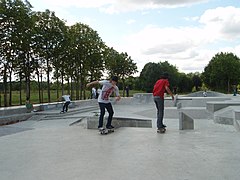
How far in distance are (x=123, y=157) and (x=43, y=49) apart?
17919mm

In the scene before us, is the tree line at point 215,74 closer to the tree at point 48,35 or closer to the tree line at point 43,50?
the tree line at point 43,50

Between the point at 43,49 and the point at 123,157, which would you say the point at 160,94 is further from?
the point at 43,49

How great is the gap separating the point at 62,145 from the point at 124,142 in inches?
51.9

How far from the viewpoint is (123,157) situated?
404 cm

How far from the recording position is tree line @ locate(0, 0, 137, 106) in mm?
16609

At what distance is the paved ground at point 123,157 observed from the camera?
326cm

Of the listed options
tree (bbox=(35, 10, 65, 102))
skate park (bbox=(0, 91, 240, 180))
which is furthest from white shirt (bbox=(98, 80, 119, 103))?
tree (bbox=(35, 10, 65, 102))

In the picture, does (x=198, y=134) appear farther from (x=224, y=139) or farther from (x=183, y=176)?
(x=183, y=176)

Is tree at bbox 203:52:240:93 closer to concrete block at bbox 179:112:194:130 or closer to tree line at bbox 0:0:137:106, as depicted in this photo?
tree line at bbox 0:0:137:106

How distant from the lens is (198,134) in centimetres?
587

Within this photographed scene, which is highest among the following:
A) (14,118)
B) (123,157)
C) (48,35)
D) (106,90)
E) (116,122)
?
(48,35)

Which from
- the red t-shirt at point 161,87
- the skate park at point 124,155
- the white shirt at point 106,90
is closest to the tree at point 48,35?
the skate park at point 124,155

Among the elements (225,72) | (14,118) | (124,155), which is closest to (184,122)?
(124,155)

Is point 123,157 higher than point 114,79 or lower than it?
lower
